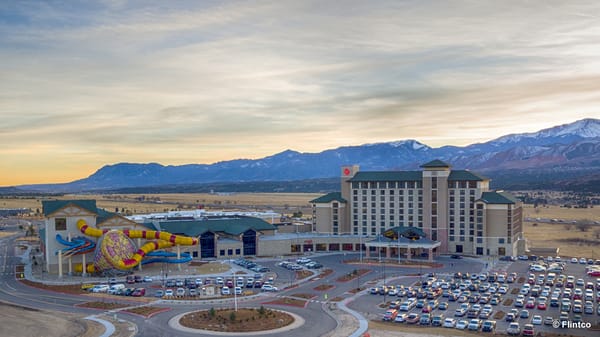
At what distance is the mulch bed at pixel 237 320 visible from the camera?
62.3 metres

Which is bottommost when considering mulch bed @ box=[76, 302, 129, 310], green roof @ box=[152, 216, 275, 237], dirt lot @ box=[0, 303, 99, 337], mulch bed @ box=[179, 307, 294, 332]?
mulch bed @ box=[76, 302, 129, 310]

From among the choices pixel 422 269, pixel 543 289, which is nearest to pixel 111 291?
pixel 422 269

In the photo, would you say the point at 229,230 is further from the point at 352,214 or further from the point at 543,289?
the point at 543,289

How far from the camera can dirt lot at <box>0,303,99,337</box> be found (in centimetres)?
6112

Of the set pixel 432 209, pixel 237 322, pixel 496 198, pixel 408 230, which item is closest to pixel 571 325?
pixel 237 322

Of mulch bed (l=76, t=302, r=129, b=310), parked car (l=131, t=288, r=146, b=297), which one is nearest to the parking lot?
parked car (l=131, t=288, r=146, b=297)

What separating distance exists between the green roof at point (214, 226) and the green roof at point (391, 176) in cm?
2358

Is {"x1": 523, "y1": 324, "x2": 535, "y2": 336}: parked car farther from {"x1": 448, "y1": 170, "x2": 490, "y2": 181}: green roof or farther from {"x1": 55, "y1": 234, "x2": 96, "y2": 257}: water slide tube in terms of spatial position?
{"x1": 55, "y1": 234, "x2": 96, "y2": 257}: water slide tube

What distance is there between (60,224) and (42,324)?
38161mm

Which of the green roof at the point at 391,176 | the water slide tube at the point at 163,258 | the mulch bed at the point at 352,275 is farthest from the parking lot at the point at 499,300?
the water slide tube at the point at 163,258

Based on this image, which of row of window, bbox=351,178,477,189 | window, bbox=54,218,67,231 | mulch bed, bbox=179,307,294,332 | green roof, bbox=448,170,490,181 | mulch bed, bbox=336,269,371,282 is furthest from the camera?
row of window, bbox=351,178,477,189

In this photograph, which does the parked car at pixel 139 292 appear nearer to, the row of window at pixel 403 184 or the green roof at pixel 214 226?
the green roof at pixel 214 226

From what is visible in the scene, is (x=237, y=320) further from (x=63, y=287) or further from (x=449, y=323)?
(x=63, y=287)

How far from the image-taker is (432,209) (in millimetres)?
122688
